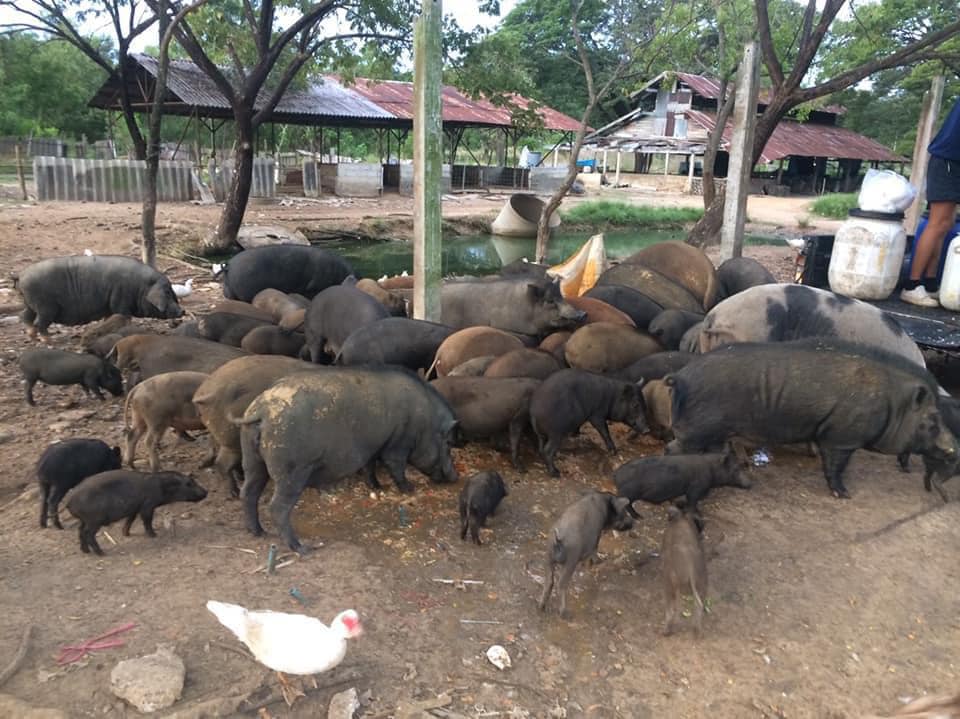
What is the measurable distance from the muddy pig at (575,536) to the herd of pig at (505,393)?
0.04ft

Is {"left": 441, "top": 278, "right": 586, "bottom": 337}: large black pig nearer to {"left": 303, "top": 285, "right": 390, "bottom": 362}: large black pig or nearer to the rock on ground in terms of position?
{"left": 303, "top": 285, "right": 390, "bottom": 362}: large black pig

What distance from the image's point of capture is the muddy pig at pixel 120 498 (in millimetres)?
4281

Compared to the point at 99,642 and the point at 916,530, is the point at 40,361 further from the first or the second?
the point at 916,530

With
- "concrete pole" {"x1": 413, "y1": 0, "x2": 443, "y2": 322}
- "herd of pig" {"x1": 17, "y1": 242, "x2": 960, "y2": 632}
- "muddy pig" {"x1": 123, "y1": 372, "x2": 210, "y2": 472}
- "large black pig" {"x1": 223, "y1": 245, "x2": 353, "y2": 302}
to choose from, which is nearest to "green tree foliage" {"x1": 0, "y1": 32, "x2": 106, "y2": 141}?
"large black pig" {"x1": 223, "y1": 245, "x2": 353, "y2": 302}

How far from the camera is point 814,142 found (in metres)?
42.0

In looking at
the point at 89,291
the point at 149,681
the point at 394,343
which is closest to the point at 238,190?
the point at 89,291

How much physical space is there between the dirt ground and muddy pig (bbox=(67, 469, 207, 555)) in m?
0.15

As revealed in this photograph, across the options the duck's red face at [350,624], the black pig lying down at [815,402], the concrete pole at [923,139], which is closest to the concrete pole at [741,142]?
the concrete pole at [923,139]

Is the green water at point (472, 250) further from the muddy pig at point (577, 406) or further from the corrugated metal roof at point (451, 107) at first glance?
the muddy pig at point (577, 406)

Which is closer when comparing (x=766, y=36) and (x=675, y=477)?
(x=675, y=477)

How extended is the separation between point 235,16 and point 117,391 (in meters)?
12.9

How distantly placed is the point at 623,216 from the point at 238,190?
50.1 ft

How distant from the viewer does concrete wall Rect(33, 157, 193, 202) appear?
2183 centimetres

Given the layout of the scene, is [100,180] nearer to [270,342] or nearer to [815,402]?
[270,342]
